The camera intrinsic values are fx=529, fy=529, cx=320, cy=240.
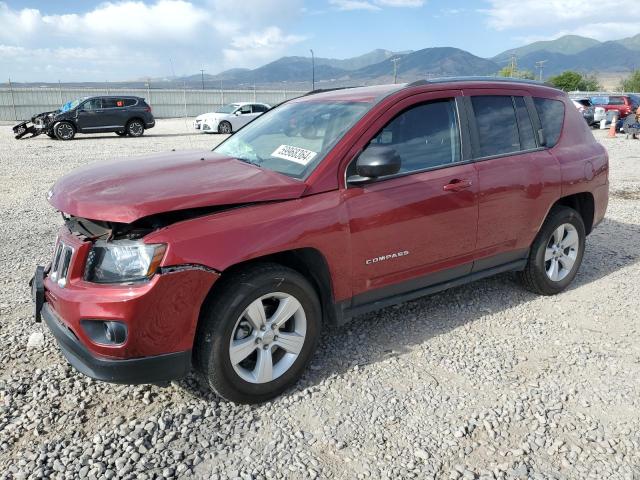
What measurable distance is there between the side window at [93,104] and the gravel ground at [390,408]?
1791 cm

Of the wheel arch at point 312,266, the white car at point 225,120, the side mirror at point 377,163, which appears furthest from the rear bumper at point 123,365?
the white car at point 225,120

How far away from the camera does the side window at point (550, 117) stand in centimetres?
457

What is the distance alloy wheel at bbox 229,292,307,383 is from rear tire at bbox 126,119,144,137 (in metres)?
20.8

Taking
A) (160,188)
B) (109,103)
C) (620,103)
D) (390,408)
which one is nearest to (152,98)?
(109,103)

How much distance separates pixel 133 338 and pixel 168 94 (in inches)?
1582

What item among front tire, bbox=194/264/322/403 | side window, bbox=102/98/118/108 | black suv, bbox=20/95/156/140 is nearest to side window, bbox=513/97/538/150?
front tire, bbox=194/264/322/403

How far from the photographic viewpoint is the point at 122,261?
268 cm

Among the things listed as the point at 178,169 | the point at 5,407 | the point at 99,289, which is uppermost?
the point at 178,169

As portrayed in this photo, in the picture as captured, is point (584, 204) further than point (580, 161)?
Yes

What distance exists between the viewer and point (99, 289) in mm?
2670

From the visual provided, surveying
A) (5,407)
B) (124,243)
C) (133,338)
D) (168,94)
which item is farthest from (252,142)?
(168,94)

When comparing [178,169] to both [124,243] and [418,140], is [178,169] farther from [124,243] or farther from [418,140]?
[418,140]

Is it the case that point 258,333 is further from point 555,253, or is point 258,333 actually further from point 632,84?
point 632,84

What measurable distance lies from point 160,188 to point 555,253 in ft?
11.6
